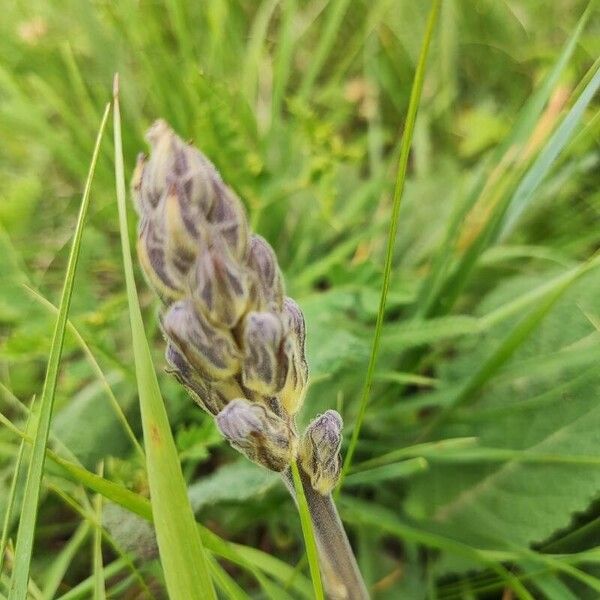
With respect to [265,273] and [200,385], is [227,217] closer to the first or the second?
[265,273]

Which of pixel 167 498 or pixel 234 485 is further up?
pixel 167 498

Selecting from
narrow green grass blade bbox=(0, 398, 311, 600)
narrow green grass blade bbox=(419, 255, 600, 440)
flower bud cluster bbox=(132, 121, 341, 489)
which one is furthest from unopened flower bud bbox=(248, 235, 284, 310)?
narrow green grass blade bbox=(419, 255, 600, 440)

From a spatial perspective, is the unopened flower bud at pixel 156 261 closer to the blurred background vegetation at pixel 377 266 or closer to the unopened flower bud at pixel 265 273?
the unopened flower bud at pixel 265 273

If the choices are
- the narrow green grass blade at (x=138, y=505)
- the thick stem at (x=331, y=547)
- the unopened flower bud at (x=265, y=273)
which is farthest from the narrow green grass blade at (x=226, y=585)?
the unopened flower bud at (x=265, y=273)

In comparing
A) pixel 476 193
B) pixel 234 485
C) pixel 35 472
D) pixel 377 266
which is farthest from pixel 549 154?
pixel 35 472

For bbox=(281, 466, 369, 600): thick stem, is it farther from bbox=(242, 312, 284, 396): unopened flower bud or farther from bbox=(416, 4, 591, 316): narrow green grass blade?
bbox=(416, 4, 591, 316): narrow green grass blade

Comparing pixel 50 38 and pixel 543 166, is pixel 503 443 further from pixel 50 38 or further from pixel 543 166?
pixel 50 38

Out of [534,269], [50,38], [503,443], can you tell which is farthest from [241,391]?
[50,38]
